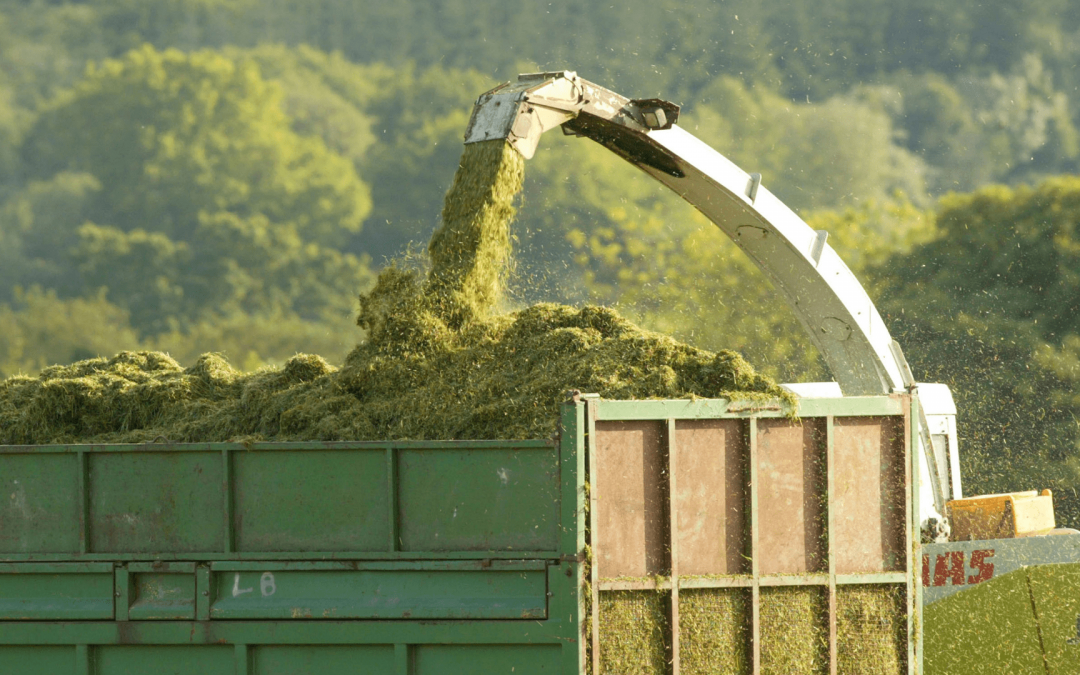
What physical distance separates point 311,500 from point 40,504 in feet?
4.45

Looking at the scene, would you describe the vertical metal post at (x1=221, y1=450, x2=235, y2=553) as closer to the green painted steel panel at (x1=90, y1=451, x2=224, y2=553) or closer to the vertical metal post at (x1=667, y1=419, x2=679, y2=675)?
the green painted steel panel at (x1=90, y1=451, x2=224, y2=553)

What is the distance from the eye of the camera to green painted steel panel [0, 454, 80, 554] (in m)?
5.36

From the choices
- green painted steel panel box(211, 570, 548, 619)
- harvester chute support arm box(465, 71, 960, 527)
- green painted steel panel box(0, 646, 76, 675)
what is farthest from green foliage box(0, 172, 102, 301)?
green painted steel panel box(211, 570, 548, 619)

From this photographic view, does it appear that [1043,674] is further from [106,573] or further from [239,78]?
[239,78]

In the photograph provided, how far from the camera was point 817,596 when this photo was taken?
5.29 m

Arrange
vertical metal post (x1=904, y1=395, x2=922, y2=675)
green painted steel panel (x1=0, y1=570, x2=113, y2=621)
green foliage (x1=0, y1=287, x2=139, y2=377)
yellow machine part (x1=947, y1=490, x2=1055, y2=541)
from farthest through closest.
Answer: green foliage (x1=0, y1=287, x2=139, y2=377), yellow machine part (x1=947, y1=490, x2=1055, y2=541), vertical metal post (x1=904, y1=395, x2=922, y2=675), green painted steel panel (x1=0, y1=570, x2=113, y2=621)

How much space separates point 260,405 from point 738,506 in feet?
9.05

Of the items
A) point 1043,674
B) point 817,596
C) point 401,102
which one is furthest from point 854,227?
point 401,102

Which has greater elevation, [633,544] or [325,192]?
[325,192]

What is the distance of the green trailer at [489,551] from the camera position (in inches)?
198

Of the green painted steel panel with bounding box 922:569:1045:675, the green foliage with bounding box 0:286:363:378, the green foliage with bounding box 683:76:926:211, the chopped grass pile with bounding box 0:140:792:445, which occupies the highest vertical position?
the green foliage with bounding box 683:76:926:211

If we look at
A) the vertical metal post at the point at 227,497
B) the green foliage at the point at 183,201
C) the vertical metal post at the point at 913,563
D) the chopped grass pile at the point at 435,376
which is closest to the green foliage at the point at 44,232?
the green foliage at the point at 183,201

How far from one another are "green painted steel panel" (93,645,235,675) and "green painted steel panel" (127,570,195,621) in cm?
16

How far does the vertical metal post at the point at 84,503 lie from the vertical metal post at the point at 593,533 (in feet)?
7.84
